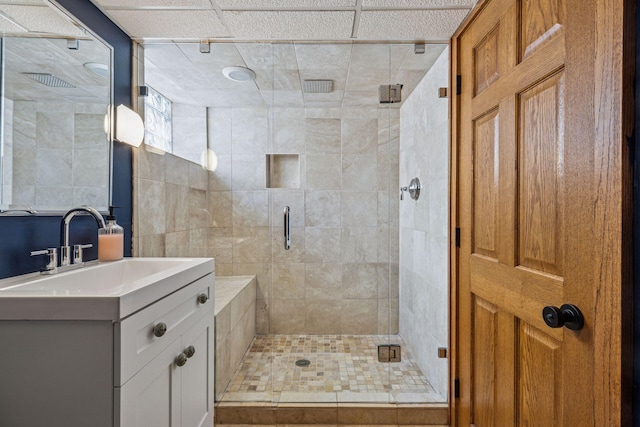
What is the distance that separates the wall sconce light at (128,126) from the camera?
5.35 feet

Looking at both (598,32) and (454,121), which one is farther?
(454,121)

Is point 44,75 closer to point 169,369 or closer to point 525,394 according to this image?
point 169,369

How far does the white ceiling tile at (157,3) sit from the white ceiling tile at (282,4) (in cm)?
9

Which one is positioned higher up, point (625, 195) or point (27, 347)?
point (625, 195)

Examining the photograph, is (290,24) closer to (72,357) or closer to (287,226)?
(287,226)

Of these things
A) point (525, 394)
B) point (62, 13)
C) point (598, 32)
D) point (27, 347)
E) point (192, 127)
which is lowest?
point (525, 394)

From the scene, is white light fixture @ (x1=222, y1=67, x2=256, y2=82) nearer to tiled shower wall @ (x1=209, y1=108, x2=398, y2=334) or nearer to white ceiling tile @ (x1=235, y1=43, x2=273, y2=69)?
white ceiling tile @ (x1=235, y1=43, x2=273, y2=69)

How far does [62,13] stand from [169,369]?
60.2 inches

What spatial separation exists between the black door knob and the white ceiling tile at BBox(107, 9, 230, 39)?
1.86 m

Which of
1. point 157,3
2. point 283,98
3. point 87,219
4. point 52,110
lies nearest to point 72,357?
point 87,219

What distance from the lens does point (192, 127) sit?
242cm

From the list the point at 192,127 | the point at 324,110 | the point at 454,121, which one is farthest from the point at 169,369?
the point at 324,110

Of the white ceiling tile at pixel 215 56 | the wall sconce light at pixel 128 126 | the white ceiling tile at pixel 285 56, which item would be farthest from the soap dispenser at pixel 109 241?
the white ceiling tile at pixel 285 56

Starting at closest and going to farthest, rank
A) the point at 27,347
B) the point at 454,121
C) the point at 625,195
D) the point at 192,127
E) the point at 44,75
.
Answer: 1. the point at 625,195
2. the point at 27,347
3. the point at 44,75
4. the point at 454,121
5. the point at 192,127
